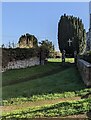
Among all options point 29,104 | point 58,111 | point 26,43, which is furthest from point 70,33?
point 58,111

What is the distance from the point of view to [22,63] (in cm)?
2253

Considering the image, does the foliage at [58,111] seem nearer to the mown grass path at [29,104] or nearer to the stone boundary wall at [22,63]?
the mown grass path at [29,104]

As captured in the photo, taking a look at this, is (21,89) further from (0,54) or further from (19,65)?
(19,65)

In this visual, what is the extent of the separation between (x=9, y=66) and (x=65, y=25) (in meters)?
17.7

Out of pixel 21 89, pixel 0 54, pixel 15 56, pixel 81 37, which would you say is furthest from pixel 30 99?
pixel 81 37

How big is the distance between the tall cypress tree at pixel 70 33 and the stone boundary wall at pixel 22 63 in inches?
426

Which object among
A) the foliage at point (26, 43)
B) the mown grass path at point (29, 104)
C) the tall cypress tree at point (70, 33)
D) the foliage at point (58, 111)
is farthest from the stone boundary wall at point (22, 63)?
the foliage at point (58, 111)

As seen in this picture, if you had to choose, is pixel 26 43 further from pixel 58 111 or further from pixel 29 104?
pixel 58 111

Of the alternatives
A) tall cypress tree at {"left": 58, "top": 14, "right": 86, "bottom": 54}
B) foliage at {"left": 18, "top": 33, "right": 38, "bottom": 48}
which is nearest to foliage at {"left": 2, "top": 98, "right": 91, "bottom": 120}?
foliage at {"left": 18, "top": 33, "right": 38, "bottom": 48}

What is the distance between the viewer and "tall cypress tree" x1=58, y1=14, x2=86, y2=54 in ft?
117

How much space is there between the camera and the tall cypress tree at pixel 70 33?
35559 mm

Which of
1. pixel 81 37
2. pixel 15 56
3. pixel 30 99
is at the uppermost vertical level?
pixel 81 37

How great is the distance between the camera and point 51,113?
23.7 ft

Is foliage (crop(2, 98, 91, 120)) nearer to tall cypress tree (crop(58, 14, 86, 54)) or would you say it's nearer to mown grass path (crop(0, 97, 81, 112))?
mown grass path (crop(0, 97, 81, 112))
